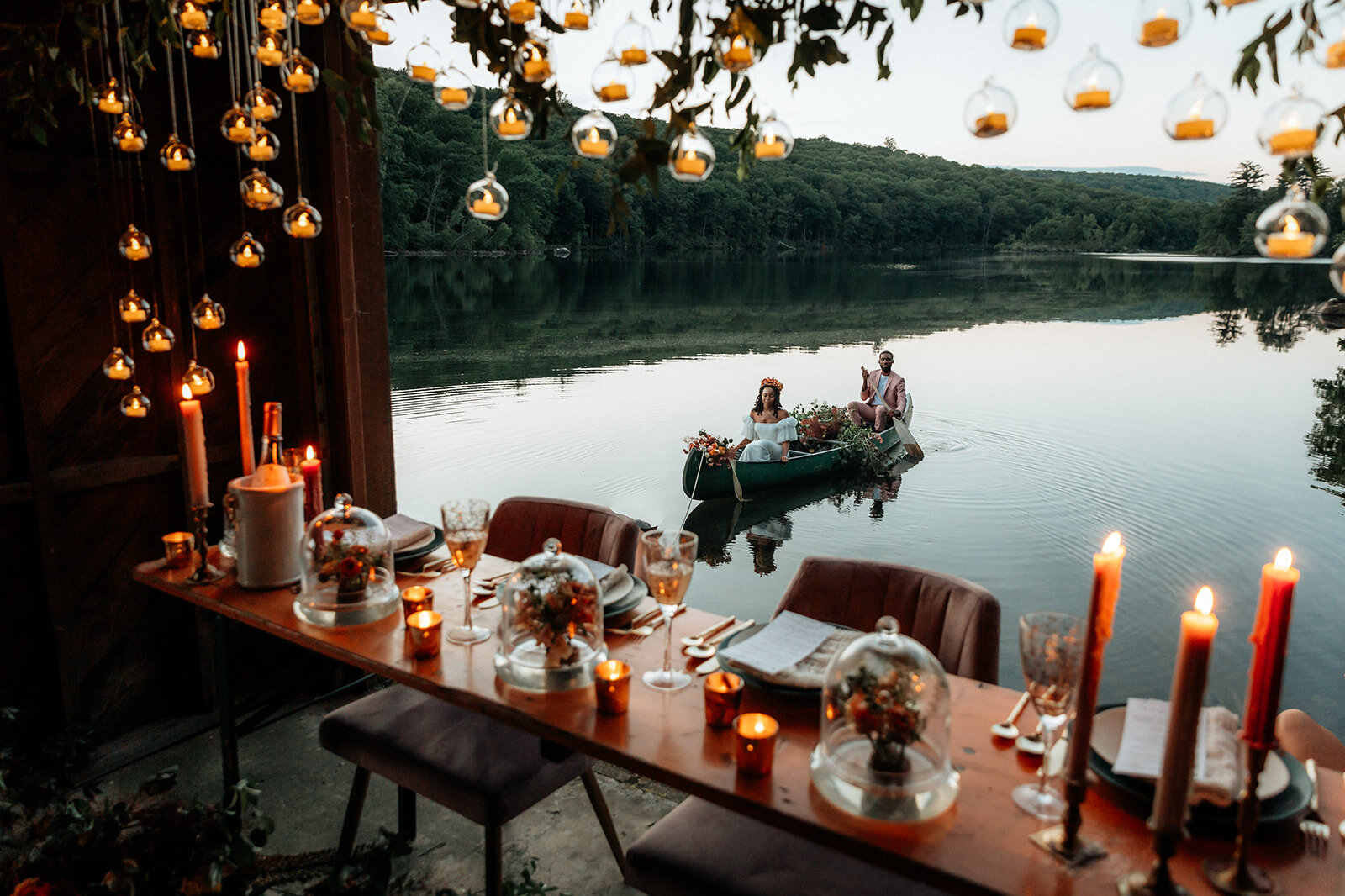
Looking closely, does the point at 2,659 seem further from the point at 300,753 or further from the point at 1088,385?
the point at 1088,385

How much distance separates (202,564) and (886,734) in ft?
6.09

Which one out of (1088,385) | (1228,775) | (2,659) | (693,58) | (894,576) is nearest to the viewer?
(1228,775)

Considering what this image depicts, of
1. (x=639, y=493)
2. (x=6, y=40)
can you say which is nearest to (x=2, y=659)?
(x=6, y=40)

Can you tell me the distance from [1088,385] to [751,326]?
10.1 metres

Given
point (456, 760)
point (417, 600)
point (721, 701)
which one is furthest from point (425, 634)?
point (721, 701)

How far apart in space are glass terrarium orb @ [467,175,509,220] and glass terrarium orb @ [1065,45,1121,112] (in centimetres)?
102

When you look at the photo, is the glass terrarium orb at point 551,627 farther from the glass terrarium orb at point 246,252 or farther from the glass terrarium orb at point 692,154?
the glass terrarium orb at point 246,252

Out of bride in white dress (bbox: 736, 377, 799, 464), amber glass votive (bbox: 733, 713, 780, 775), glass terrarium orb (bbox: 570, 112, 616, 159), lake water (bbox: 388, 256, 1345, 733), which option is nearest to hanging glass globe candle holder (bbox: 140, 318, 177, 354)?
glass terrarium orb (bbox: 570, 112, 616, 159)

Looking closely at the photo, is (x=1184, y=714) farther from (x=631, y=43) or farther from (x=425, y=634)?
(x=425, y=634)

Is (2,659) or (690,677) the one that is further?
(2,659)

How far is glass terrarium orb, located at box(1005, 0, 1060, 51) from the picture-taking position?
1306 millimetres

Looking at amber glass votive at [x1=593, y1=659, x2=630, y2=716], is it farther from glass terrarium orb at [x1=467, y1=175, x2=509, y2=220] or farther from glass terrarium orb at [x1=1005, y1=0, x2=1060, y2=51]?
Result: glass terrarium orb at [x1=1005, y1=0, x2=1060, y2=51]

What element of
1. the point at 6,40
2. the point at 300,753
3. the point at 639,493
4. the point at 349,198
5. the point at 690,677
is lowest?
the point at 639,493

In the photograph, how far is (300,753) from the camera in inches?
124
